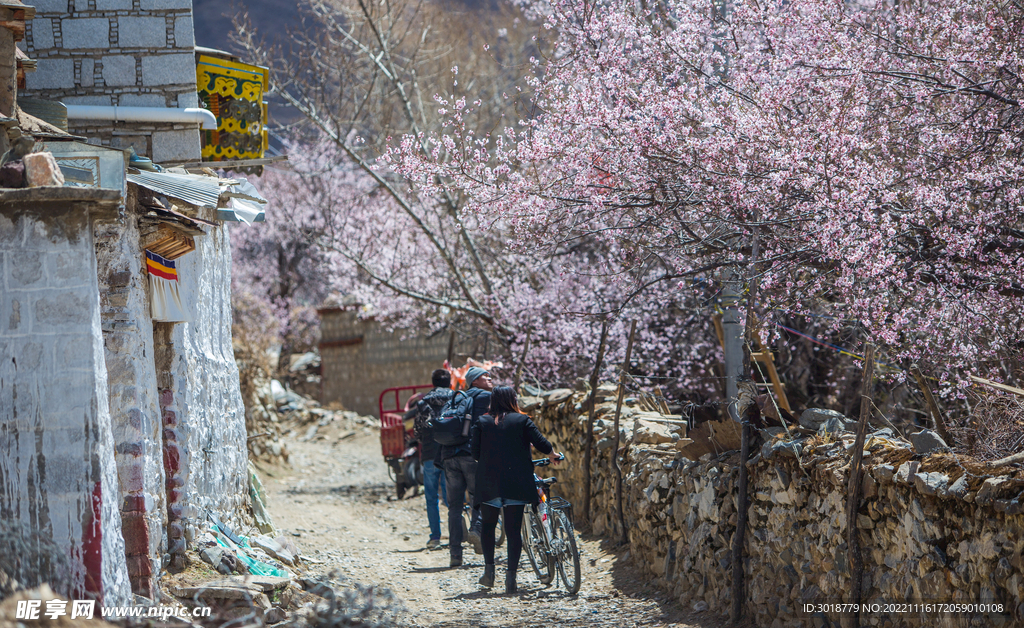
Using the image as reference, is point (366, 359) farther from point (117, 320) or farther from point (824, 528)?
point (824, 528)

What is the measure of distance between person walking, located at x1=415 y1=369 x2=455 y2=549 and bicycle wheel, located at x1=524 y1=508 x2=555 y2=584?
1.22 meters

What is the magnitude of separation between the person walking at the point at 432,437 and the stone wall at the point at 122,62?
3.00 m

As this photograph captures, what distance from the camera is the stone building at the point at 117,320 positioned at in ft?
14.3

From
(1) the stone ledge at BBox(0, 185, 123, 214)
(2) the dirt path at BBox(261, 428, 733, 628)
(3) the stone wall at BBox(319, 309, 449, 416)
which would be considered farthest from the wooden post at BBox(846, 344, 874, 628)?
(3) the stone wall at BBox(319, 309, 449, 416)

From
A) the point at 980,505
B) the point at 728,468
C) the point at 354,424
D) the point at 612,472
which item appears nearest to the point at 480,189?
the point at 612,472

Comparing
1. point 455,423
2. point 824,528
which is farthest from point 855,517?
point 455,423

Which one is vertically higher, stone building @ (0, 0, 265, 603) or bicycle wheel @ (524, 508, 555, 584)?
stone building @ (0, 0, 265, 603)

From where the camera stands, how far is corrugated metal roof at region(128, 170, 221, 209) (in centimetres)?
581

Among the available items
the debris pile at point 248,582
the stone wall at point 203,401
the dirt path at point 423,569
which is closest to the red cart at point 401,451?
the dirt path at point 423,569

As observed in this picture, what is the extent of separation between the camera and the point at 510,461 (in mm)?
6703

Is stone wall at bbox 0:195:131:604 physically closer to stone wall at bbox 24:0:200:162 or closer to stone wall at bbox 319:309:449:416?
stone wall at bbox 24:0:200:162

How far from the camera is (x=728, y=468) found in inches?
234

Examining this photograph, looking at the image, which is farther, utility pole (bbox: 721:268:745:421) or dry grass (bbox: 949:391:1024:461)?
utility pole (bbox: 721:268:745:421)

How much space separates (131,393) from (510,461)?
106 inches
